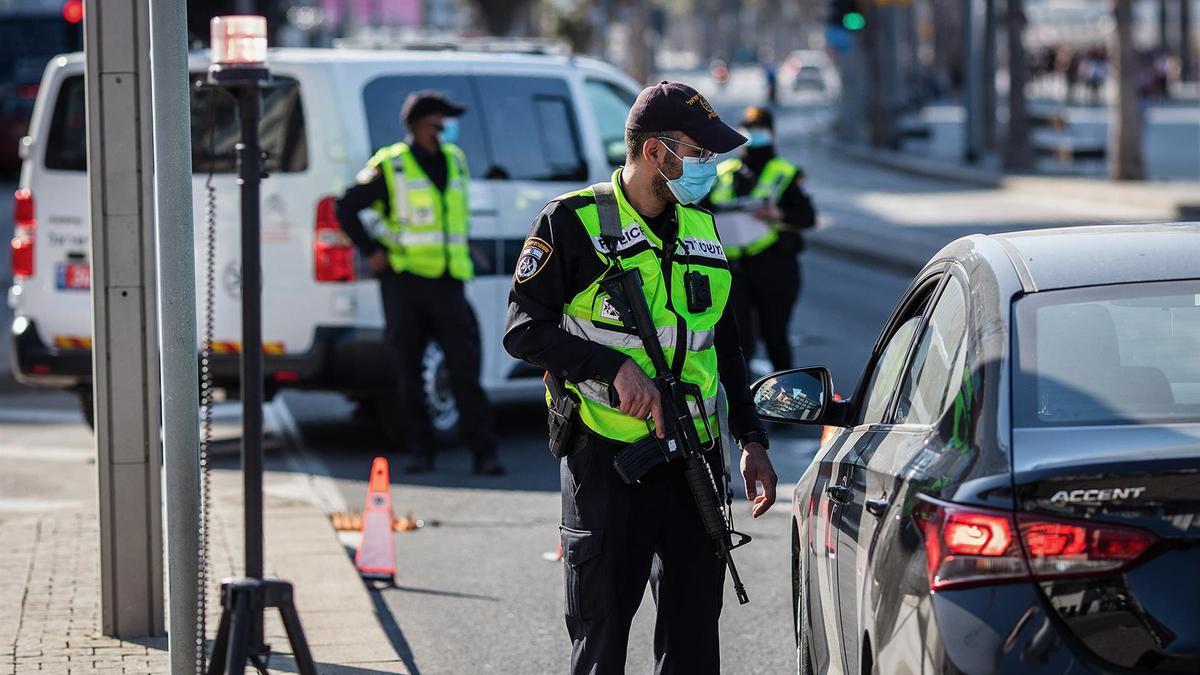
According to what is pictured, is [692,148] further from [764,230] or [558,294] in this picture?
[764,230]

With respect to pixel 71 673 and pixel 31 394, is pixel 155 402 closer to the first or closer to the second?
pixel 71 673

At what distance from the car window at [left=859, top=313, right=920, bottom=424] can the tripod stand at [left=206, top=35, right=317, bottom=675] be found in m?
1.42

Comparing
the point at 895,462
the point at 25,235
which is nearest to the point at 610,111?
the point at 25,235

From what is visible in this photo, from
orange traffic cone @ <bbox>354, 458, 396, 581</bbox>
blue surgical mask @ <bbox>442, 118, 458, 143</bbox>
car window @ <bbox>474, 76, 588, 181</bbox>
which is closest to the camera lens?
orange traffic cone @ <bbox>354, 458, 396, 581</bbox>

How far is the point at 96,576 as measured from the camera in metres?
7.48

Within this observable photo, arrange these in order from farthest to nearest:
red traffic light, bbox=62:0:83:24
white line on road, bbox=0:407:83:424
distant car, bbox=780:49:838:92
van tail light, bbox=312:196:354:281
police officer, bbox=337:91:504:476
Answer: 1. distant car, bbox=780:49:838:92
2. red traffic light, bbox=62:0:83:24
3. white line on road, bbox=0:407:83:424
4. van tail light, bbox=312:196:354:281
5. police officer, bbox=337:91:504:476

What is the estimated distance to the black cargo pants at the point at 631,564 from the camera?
468 centimetres

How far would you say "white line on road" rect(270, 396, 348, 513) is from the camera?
962 cm

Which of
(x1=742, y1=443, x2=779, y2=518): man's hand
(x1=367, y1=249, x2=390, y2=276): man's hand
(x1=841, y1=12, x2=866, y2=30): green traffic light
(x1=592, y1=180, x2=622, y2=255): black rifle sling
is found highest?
(x1=841, y1=12, x2=866, y2=30): green traffic light

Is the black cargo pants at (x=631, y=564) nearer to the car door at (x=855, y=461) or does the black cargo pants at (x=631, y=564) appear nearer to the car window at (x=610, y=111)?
the car door at (x=855, y=461)

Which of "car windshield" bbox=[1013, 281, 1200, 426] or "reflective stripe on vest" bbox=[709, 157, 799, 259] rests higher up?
"reflective stripe on vest" bbox=[709, 157, 799, 259]

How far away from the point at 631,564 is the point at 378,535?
3.25 metres

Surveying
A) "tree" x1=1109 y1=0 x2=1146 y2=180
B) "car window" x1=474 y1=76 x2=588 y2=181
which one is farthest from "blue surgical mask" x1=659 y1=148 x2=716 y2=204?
"tree" x1=1109 y1=0 x2=1146 y2=180

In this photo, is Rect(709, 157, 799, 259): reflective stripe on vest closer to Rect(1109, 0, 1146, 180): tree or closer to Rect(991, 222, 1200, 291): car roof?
Rect(991, 222, 1200, 291): car roof
